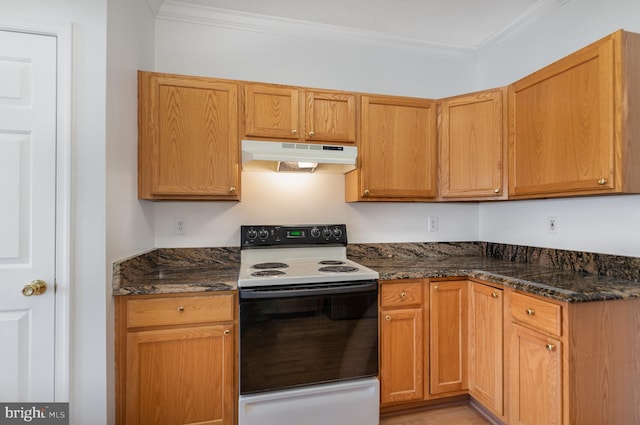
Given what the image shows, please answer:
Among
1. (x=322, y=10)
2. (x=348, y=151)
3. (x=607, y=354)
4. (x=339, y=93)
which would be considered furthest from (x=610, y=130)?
(x=322, y=10)

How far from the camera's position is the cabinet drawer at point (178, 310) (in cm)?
152

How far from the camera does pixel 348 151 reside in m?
1.92

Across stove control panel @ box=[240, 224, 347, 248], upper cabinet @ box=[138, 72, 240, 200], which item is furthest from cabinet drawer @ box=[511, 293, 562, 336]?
upper cabinet @ box=[138, 72, 240, 200]

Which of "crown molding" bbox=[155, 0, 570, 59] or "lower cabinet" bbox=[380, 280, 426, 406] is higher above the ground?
"crown molding" bbox=[155, 0, 570, 59]

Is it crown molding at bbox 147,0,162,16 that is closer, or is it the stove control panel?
crown molding at bbox 147,0,162,16

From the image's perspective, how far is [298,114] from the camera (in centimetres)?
200

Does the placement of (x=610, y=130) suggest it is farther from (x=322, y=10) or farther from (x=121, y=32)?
(x=121, y=32)

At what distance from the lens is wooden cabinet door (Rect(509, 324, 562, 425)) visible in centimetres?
138

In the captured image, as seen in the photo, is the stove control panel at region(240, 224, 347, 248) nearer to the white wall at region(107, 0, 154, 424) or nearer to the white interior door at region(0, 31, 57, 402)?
the white wall at region(107, 0, 154, 424)

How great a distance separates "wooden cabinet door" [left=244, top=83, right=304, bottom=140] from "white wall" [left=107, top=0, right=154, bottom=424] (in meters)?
0.64

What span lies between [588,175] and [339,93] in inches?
58.4

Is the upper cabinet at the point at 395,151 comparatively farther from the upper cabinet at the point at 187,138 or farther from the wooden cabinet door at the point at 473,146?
the upper cabinet at the point at 187,138

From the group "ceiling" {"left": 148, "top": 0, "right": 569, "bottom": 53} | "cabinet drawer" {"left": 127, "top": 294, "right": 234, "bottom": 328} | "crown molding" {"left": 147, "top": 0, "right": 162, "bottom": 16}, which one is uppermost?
"ceiling" {"left": 148, "top": 0, "right": 569, "bottom": 53}

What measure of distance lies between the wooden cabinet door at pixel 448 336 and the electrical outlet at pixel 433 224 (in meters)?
0.69
